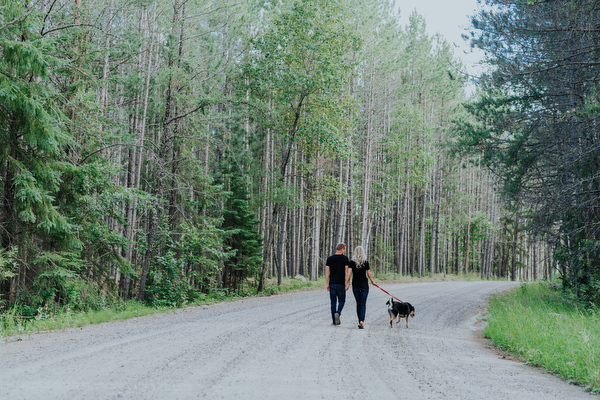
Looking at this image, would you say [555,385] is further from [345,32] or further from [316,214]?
[316,214]

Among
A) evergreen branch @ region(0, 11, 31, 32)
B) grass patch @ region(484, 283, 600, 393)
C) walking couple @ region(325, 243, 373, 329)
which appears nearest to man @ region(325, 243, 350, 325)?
walking couple @ region(325, 243, 373, 329)

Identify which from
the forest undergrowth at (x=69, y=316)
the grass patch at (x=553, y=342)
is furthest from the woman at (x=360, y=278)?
the forest undergrowth at (x=69, y=316)

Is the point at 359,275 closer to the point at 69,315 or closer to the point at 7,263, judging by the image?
the point at 69,315

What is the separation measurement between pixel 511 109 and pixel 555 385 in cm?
1056

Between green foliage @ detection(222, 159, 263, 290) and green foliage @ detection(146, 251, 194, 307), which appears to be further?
green foliage @ detection(222, 159, 263, 290)

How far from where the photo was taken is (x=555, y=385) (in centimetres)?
509

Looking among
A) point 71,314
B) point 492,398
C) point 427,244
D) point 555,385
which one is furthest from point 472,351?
point 427,244

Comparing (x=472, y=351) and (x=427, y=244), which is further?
(x=427, y=244)

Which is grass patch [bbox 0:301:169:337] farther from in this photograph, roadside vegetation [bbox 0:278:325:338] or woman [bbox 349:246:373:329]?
woman [bbox 349:246:373:329]

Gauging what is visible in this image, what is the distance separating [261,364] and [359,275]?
433 centimetres

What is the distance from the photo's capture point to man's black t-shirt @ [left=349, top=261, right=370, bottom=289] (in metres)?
8.98

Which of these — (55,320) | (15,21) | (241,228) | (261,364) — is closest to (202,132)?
(241,228)

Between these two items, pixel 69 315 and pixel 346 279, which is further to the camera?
pixel 346 279

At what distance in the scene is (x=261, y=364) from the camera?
17.0 feet
